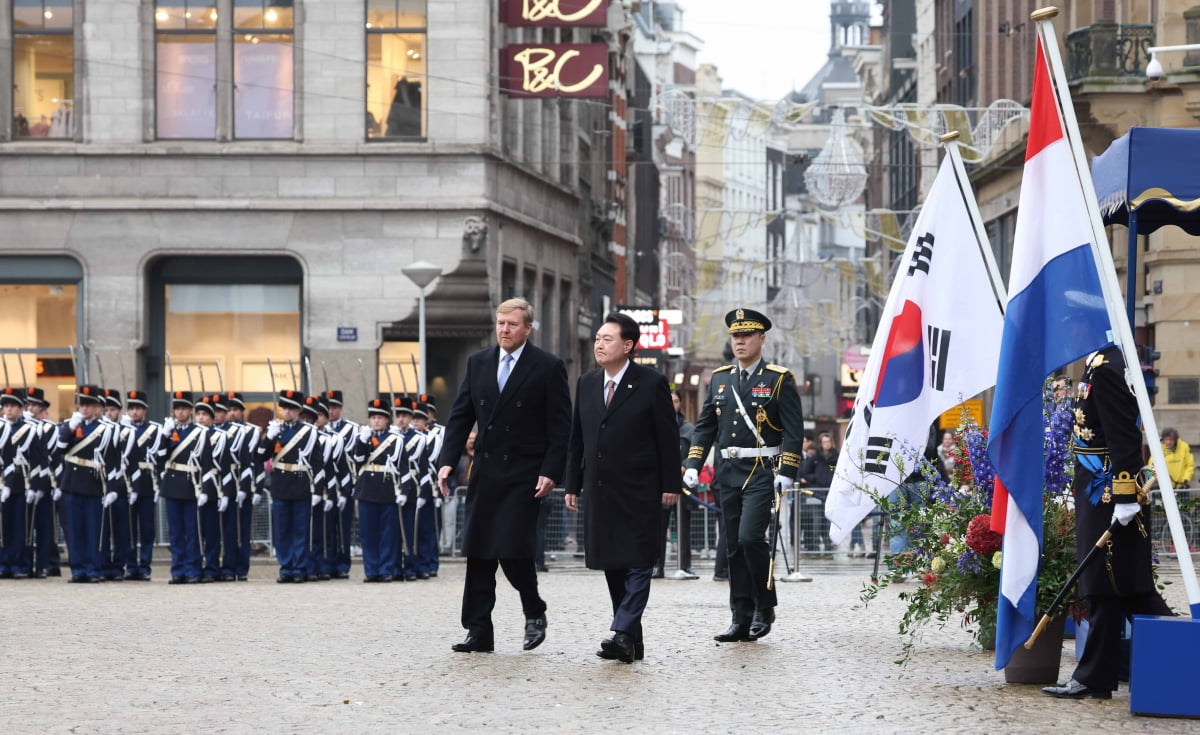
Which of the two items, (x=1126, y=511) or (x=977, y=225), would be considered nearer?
(x=1126, y=511)

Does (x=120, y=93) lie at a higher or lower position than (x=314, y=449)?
higher

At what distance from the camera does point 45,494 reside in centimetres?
2400

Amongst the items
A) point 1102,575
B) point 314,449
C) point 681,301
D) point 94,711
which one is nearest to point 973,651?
point 1102,575

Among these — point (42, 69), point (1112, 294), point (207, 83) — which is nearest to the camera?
point (1112, 294)

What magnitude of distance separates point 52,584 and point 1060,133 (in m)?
14.5

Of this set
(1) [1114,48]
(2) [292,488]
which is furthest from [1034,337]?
(1) [1114,48]

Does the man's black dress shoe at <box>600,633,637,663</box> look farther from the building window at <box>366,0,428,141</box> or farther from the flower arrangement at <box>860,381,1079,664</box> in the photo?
the building window at <box>366,0,428,141</box>

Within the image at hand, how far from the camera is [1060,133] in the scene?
36.6ft

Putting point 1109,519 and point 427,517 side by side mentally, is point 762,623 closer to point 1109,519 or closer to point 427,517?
point 1109,519

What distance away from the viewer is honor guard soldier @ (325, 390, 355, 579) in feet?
78.7

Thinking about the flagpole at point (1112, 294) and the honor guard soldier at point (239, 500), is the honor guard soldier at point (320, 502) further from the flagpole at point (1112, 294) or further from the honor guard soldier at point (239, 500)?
the flagpole at point (1112, 294)

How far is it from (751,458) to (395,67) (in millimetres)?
21862

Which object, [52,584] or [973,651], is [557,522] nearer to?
[52,584]

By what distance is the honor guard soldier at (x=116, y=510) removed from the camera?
2339 centimetres
